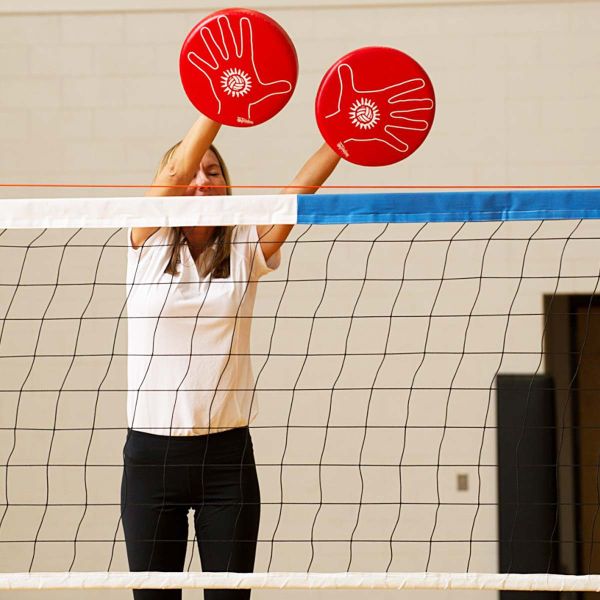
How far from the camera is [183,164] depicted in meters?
2.33

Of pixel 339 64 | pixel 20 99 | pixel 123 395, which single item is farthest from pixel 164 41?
pixel 339 64

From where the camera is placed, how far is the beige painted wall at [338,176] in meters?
4.19

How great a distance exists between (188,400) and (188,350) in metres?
0.12

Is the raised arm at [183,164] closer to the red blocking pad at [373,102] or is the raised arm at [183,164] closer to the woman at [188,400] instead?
the woman at [188,400]

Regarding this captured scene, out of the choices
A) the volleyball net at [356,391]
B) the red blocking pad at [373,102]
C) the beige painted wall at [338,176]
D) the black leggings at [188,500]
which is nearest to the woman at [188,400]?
the black leggings at [188,500]

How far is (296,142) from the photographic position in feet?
14.1

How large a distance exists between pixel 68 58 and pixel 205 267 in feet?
7.81

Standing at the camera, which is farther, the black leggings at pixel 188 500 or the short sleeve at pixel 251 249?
the short sleeve at pixel 251 249

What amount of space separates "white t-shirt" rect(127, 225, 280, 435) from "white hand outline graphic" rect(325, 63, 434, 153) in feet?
1.43

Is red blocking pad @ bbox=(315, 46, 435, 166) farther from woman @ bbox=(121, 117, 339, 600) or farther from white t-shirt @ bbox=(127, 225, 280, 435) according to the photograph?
white t-shirt @ bbox=(127, 225, 280, 435)

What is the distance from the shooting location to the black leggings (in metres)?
2.25

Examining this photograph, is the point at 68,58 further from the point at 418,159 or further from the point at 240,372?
the point at 240,372

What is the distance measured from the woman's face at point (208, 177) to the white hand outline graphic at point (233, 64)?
19 centimetres

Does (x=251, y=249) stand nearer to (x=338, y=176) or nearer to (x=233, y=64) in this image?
(x=233, y=64)
